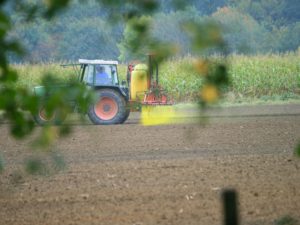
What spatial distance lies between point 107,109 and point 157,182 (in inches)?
423

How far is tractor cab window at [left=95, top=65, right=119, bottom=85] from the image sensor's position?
19.4m

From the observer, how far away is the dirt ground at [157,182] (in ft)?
22.0

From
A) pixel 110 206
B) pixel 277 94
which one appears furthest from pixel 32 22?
pixel 277 94

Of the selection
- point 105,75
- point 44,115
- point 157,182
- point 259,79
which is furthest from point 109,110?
point 44,115

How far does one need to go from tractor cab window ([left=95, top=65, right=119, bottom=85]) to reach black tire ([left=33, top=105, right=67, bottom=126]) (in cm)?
1702

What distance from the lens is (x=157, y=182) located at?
28.5 ft

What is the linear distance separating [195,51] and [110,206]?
5393 millimetres

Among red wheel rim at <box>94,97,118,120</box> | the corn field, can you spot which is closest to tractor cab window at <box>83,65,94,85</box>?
red wheel rim at <box>94,97,118,120</box>

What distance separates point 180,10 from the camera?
2027 mm

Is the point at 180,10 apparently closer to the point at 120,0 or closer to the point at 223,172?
the point at 120,0

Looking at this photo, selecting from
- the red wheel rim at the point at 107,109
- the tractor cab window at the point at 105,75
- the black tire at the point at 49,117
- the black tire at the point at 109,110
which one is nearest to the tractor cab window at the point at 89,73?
the tractor cab window at the point at 105,75

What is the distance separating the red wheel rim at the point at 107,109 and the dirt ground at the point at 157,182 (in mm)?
4593

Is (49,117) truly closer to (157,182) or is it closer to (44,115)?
(44,115)

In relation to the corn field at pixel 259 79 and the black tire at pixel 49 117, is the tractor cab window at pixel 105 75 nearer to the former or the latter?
the corn field at pixel 259 79
